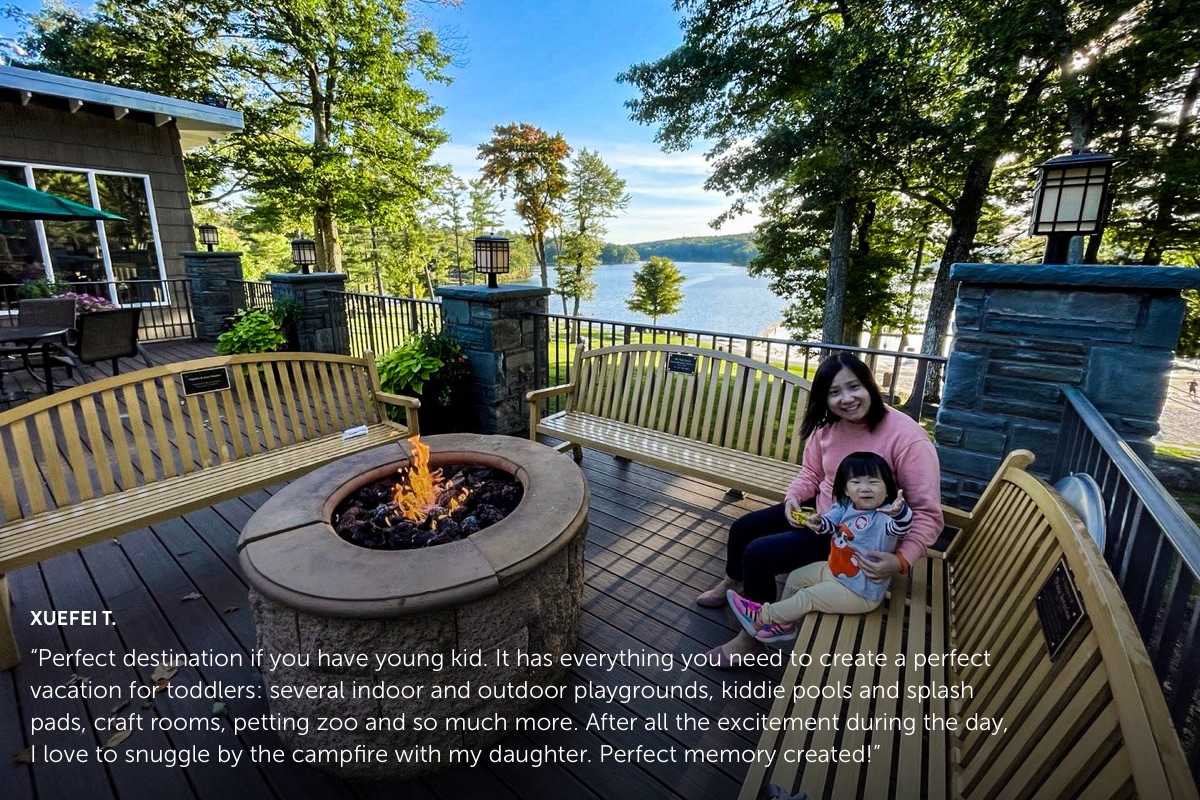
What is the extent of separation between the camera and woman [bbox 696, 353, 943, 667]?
5.83ft

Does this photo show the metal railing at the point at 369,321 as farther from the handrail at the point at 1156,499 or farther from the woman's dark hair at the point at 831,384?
the handrail at the point at 1156,499

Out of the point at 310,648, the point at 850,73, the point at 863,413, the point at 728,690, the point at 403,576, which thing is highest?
the point at 850,73

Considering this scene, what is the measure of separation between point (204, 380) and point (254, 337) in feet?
12.1

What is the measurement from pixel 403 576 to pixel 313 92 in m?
14.8

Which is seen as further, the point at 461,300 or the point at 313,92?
the point at 313,92

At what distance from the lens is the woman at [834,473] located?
5.83 ft

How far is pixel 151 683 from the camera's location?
1.93 m

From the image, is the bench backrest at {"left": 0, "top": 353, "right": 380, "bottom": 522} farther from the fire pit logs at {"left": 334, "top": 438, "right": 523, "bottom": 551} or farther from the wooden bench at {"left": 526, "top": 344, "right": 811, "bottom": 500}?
the wooden bench at {"left": 526, "top": 344, "right": 811, "bottom": 500}

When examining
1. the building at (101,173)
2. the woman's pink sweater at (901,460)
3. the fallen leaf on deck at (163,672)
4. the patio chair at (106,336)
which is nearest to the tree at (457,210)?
the building at (101,173)

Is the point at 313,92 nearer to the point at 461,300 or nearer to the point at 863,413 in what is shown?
the point at 461,300

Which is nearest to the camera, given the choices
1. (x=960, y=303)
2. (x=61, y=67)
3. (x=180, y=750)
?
(x=180, y=750)

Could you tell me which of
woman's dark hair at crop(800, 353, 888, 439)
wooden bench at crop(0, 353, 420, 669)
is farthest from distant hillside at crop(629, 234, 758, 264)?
woman's dark hair at crop(800, 353, 888, 439)

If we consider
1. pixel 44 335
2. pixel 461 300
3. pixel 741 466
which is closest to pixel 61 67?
pixel 44 335

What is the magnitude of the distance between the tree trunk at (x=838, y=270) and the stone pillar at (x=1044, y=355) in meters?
8.16
